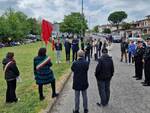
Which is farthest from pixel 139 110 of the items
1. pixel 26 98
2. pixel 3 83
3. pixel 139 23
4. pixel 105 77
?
pixel 139 23

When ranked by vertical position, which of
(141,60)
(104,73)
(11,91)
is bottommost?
(11,91)

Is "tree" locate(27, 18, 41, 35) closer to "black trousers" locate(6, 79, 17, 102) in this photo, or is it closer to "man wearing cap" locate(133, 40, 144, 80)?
"man wearing cap" locate(133, 40, 144, 80)

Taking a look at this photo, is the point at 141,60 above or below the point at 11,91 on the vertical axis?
above

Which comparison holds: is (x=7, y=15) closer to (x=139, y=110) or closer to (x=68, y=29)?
(x=68, y=29)

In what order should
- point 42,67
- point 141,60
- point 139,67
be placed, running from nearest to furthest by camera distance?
point 42,67 → point 141,60 → point 139,67

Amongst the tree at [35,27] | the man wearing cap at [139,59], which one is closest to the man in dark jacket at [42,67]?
the man wearing cap at [139,59]

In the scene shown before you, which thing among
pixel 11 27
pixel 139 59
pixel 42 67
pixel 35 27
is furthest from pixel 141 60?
pixel 35 27

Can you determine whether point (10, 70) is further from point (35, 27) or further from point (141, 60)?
point (35, 27)

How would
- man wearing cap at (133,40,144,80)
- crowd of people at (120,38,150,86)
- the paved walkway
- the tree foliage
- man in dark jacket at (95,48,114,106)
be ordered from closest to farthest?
the paved walkway → man in dark jacket at (95,48,114,106) → crowd of people at (120,38,150,86) → man wearing cap at (133,40,144,80) → the tree foliage

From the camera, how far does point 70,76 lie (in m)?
22.1

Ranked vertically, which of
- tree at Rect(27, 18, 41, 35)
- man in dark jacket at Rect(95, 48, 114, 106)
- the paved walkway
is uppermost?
tree at Rect(27, 18, 41, 35)

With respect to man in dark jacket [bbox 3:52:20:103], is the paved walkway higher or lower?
lower

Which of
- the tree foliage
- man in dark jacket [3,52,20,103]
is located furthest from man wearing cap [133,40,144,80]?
the tree foliage

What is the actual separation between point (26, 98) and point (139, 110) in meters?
4.45
